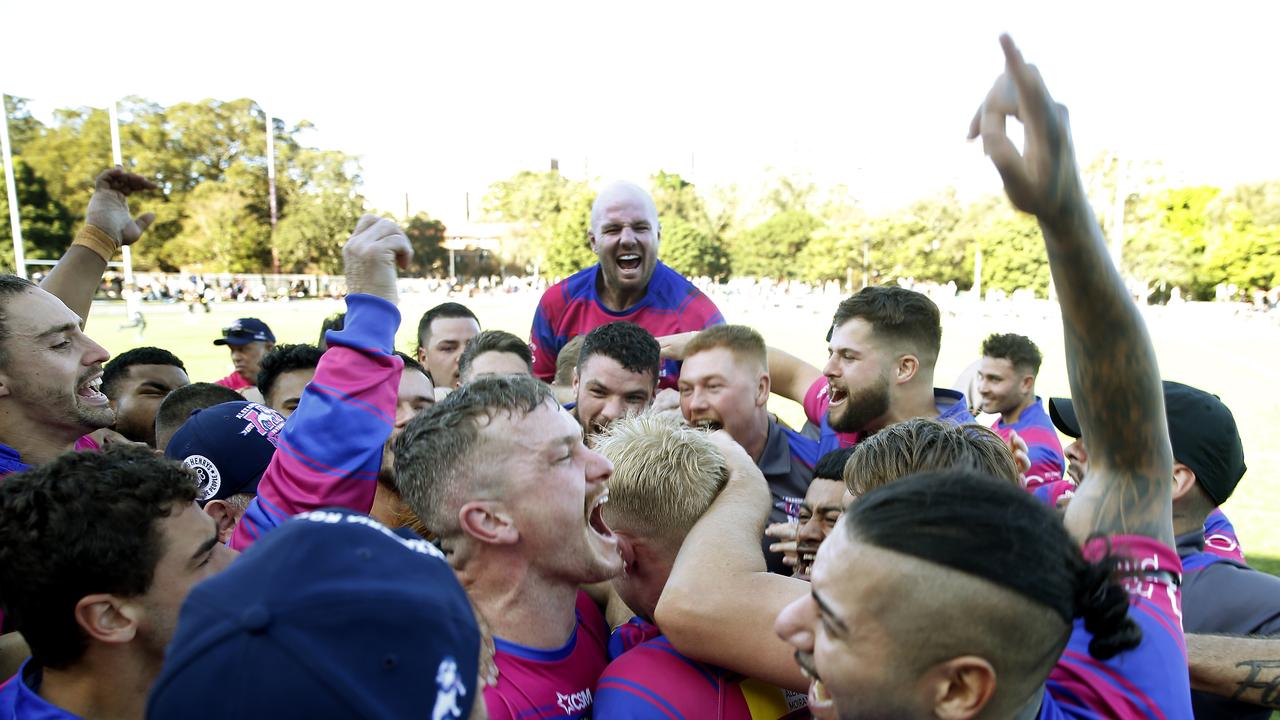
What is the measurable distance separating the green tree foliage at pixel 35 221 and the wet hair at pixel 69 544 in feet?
207

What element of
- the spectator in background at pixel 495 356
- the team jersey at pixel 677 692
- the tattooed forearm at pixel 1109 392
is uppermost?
the tattooed forearm at pixel 1109 392

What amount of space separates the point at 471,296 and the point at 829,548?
65.8 metres

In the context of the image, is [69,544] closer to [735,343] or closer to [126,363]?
[735,343]

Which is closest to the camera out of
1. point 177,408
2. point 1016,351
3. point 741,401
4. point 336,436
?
point 336,436

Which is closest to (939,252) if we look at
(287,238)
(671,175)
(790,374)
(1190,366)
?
(671,175)

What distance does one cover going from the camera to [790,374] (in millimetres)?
5086

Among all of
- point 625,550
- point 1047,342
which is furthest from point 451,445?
point 1047,342

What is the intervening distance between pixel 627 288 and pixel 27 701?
4.14m

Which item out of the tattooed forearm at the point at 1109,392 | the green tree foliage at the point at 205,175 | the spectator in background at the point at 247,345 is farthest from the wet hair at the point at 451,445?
the green tree foliage at the point at 205,175

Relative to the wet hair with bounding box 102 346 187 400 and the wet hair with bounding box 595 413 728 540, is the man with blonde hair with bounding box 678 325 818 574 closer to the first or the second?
the wet hair with bounding box 595 413 728 540

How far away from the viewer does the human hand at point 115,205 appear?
4.67m

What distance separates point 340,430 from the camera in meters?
2.48

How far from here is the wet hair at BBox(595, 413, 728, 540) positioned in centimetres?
230

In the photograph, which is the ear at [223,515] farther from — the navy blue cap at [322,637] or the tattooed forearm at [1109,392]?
the tattooed forearm at [1109,392]
